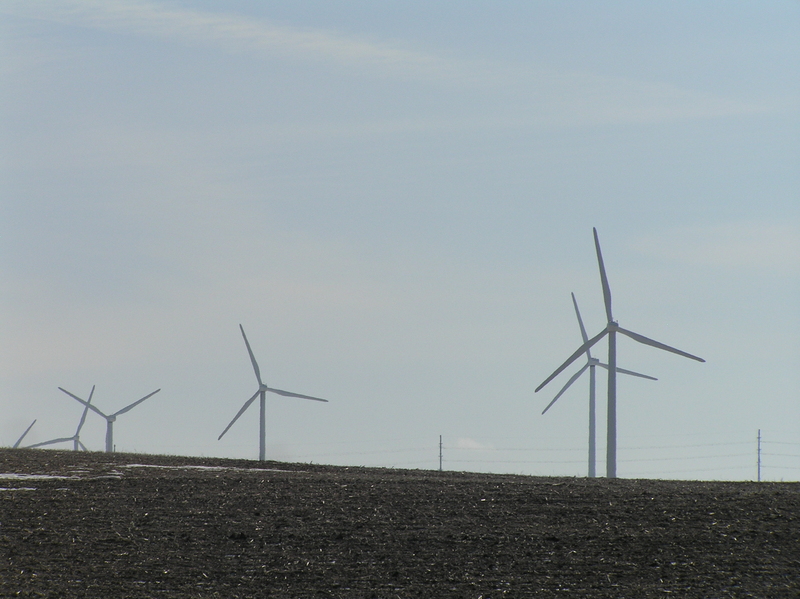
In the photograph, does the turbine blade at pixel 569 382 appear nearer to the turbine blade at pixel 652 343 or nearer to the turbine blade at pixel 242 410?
the turbine blade at pixel 652 343

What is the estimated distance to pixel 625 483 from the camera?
992 inches

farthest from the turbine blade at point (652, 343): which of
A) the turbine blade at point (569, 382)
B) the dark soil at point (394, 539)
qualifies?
the dark soil at point (394, 539)

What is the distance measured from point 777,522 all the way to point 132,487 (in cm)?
1412

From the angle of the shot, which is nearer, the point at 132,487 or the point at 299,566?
the point at 299,566

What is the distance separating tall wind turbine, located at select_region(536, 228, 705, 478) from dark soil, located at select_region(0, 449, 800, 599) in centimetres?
1359

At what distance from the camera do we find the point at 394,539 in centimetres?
1845

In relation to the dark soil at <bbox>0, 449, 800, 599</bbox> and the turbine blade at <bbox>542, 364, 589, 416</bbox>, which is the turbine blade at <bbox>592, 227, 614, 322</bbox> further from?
the dark soil at <bbox>0, 449, 800, 599</bbox>

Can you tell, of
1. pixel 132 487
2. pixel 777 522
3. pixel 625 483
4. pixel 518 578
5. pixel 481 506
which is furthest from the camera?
pixel 625 483

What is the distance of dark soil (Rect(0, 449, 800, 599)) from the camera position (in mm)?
16328

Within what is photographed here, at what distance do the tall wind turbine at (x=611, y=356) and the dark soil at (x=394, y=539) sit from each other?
44.6 ft

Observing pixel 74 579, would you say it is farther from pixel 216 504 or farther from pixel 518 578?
pixel 518 578

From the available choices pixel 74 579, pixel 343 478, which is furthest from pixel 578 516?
pixel 74 579

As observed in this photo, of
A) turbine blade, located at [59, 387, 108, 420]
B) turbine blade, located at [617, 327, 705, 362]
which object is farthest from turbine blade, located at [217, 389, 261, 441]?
turbine blade, located at [617, 327, 705, 362]

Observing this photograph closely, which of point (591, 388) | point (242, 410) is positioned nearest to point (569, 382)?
point (591, 388)
